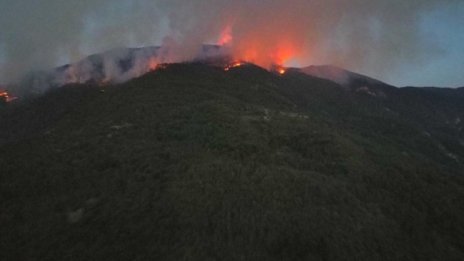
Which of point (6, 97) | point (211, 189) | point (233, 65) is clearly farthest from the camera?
point (6, 97)

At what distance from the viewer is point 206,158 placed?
303 feet

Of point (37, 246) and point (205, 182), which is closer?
point (37, 246)

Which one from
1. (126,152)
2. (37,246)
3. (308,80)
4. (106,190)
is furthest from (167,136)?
(308,80)

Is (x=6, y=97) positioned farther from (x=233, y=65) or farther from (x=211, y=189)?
(x=211, y=189)

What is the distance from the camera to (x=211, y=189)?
81.3m

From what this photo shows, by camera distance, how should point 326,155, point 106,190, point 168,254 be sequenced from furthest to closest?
point 326,155 → point 106,190 → point 168,254

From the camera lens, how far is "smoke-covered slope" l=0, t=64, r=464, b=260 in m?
70.4

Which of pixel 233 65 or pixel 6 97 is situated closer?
pixel 233 65

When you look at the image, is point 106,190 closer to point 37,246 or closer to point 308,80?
point 37,246

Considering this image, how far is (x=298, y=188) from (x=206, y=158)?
1832 centimetres

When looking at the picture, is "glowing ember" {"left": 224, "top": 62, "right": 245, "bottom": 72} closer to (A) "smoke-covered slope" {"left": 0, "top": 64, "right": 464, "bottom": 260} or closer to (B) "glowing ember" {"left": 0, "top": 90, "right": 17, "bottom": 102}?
(A) "smoke-covered slope" {"left": 0, "top": 64, "right": 464, "bottom": 260}

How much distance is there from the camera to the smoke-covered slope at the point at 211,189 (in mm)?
70438

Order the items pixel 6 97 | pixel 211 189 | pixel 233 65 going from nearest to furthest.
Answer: pixel 211 189, pixel 233 65, pixel 6 97

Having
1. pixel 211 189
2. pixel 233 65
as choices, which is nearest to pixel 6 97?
pixel 233 65
